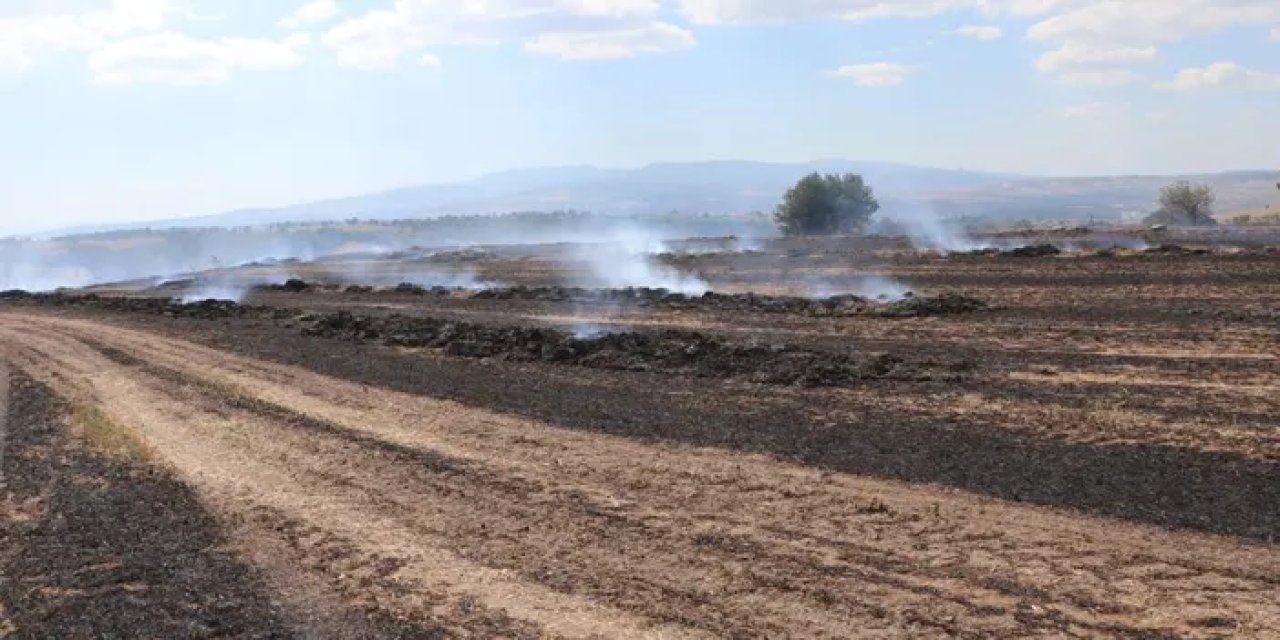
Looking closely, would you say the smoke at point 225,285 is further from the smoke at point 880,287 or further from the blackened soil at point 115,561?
the blackened soil at point 115,561

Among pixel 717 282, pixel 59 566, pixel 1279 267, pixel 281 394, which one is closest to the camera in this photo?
pixel 59 566

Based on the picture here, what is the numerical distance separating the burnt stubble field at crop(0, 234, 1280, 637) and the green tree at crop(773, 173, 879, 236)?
52663 mm

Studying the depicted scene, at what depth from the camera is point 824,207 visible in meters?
78.6

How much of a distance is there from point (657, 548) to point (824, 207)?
71786 millimetres

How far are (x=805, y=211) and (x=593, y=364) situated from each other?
2391 inches

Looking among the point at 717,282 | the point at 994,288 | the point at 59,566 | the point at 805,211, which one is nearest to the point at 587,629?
the point at 59,566

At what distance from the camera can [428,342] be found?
2466 cm

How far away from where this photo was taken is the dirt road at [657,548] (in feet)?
23.8

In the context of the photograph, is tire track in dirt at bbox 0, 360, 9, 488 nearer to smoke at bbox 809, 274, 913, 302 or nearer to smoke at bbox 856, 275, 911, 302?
smoke at bbox 809, 274, 913, 302

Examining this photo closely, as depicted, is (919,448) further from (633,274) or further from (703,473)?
(633,274)

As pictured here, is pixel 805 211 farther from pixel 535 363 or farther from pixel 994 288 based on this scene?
pixel 535 363

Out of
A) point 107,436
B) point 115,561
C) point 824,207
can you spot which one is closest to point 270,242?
point 824,207

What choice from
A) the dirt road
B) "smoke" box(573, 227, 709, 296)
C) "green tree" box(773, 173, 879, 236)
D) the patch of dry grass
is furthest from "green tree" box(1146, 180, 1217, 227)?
the patch of dry grass

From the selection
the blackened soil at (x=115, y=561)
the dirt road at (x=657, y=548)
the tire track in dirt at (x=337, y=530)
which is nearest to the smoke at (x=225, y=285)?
the tire track in dirt at (x=337, y=530)
